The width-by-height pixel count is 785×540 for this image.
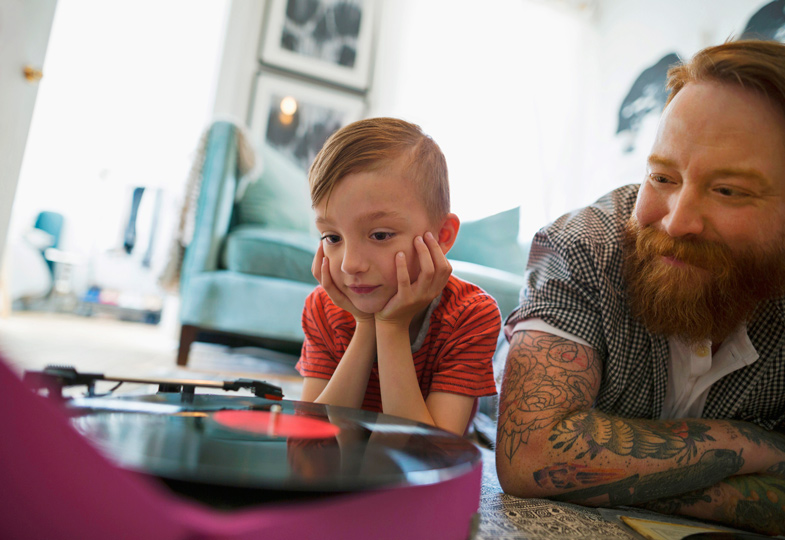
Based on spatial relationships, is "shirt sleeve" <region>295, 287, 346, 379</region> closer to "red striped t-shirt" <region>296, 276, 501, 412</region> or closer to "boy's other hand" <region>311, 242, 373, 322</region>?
"red striped t-shirt" <region>296, 276, 501, 412</region>

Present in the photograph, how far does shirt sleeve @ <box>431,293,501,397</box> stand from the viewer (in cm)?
80

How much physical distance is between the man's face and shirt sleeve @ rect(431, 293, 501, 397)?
9.7 inches

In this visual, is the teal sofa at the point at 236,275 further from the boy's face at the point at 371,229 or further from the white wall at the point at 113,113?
the white wall at the point at 113,113

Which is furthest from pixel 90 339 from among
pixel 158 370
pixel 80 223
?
pixel 80 223

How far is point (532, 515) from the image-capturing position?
0.64m

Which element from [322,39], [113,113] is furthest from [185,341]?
[113,113]

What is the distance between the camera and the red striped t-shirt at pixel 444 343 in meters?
0.80

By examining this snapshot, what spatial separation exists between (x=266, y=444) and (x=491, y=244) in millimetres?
2487

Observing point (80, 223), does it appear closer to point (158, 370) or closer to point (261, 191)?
point (261, 191)

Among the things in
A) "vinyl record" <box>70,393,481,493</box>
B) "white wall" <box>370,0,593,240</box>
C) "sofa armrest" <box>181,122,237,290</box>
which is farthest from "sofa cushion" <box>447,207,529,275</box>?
"vinyl record" <box>70,393,481,493</box>

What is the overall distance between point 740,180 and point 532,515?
558 millimetres

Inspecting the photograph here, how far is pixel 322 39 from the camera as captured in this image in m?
3.65

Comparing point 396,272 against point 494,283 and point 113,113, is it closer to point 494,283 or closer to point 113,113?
point 494,283

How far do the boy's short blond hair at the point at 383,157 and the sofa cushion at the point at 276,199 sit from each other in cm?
190
